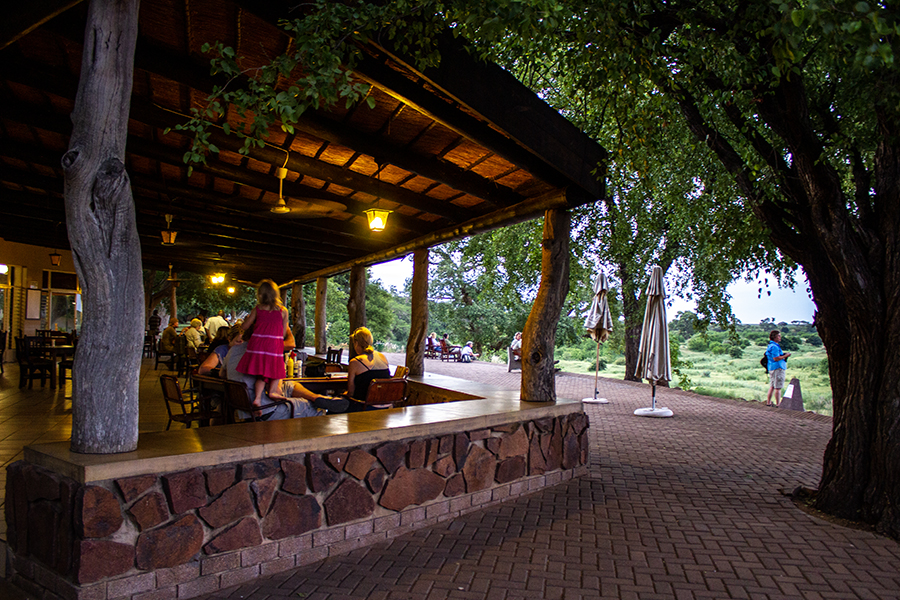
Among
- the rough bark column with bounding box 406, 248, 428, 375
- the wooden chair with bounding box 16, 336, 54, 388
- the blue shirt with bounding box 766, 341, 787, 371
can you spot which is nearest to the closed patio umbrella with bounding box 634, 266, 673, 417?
the blue shirt with bounding box 766, 341, 787, 371

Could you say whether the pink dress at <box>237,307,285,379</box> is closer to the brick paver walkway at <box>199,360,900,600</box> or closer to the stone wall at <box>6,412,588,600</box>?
the stone wall at <box>6,412,588,600</box>

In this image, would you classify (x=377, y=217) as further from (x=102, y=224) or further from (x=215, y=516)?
(x=215, y=516)

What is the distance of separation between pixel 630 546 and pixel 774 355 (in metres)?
8.19

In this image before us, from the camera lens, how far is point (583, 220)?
12133mm

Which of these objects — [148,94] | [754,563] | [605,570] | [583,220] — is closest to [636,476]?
[754,563]

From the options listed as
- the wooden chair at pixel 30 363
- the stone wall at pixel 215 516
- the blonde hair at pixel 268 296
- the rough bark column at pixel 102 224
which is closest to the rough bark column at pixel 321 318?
the wooden chair at pixel 30 363

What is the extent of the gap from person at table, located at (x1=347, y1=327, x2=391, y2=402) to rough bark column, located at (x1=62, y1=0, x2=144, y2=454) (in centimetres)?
261

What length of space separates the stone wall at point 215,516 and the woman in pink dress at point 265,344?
1.30 m

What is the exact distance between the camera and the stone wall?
8.15 ft

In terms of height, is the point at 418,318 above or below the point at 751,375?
above

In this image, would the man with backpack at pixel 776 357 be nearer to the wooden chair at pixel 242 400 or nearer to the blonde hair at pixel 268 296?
the wooden chair at pixel 242 400

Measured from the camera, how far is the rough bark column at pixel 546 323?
5418 mm

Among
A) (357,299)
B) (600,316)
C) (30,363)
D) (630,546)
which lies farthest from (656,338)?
(30,363)

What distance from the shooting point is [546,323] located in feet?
17.8
